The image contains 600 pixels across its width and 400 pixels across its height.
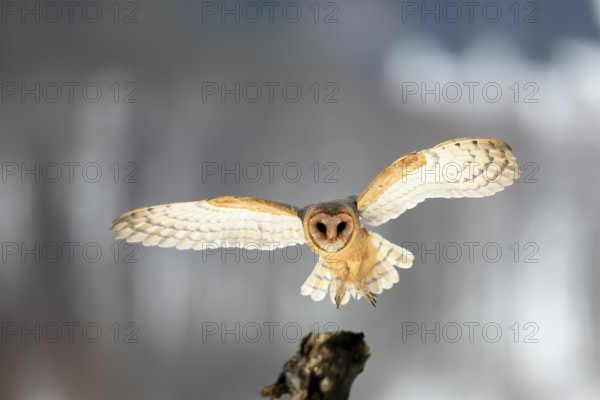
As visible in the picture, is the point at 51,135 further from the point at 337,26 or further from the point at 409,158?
the point at 409,158

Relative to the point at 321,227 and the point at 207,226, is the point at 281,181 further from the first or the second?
the point at 321,227

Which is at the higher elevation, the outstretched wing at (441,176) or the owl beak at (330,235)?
the outstretched wing at (441,176)

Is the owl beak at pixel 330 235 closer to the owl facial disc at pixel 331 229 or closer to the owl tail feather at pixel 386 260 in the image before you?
the owl facial disc at pixel 331 229

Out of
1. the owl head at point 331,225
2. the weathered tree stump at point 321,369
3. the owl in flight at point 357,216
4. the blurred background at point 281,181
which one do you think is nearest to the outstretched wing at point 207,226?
the owl in flight at point 357,216

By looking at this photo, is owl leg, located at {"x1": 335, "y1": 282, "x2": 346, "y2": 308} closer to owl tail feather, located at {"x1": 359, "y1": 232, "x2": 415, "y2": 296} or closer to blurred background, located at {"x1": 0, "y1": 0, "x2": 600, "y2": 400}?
owl tail feather, located at {"x1": 359, "y1": 232, "x2": 415, "y2": 296}

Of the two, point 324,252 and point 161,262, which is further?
point 161,262

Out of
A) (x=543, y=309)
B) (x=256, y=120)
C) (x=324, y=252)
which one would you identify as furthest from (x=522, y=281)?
(x=256, y=120)
